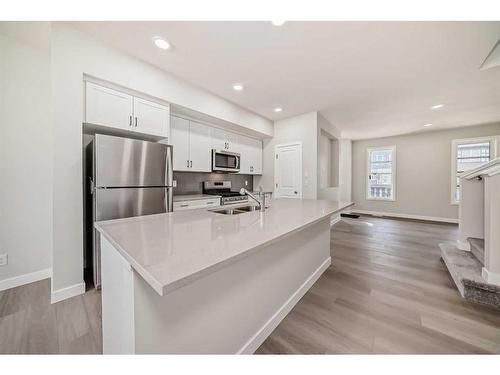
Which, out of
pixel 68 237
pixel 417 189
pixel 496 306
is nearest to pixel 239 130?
pixel 68 237

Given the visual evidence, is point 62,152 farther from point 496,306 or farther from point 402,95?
point 402,95

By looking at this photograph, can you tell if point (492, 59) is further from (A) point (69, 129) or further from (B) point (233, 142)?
(A) point (69, 129)

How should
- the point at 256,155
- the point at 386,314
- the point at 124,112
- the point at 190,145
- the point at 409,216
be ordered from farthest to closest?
the point at 409,216 < the point at 256,155 < the point at 190,145 < the point at 124,112 < the point at 386,314

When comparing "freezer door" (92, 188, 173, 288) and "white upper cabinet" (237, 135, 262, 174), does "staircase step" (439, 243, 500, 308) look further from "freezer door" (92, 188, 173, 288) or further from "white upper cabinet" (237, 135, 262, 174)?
"white upper cabinet" (237, 135, 262, 174)

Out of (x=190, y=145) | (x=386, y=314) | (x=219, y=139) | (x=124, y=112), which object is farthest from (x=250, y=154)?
(x=386, y=314)

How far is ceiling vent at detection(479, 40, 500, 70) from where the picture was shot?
Answer: 7.12 ft

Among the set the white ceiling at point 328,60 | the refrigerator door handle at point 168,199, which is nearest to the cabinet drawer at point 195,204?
the refrigerator door handle at point 168,199

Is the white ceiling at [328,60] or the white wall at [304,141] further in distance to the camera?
the white wall at [304,141]

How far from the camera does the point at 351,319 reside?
5.25 ft

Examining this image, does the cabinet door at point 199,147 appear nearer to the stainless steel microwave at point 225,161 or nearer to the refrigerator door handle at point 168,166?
the stainless steel microwave at point 225,161

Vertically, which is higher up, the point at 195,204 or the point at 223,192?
the point at 223,192

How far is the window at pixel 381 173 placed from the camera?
241 inches

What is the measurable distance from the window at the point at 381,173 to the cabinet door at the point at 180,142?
6.12m

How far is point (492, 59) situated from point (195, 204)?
4.23 metres
